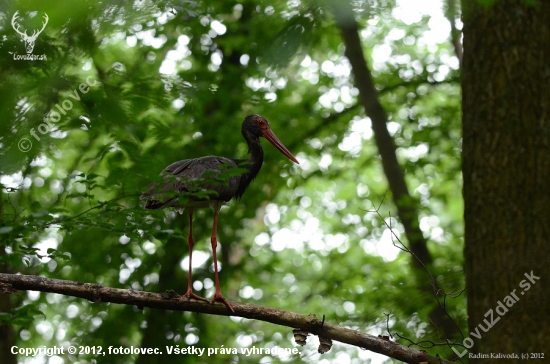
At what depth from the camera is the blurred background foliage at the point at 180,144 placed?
2.51 metres

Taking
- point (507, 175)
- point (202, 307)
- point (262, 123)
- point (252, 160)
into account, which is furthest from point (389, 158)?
point (202, 307)

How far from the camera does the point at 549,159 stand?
13.8 ft

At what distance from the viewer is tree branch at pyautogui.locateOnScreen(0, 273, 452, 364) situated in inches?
153

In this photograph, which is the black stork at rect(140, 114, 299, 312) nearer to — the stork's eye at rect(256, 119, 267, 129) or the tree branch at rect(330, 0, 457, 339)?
the stork's eye at rect(256, 119, 267, 129)

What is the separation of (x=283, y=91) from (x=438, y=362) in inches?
252

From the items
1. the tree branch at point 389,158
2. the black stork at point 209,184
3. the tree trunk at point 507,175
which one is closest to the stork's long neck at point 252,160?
the black stork at point 209,184

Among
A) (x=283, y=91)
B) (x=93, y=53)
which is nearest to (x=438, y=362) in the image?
(x=93, y=53)

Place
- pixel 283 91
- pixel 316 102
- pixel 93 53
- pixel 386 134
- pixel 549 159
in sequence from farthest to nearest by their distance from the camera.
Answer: pixel 316 102 < pixel 283 91 < pixel 386 134 < pixel 549 159 < pixel 93 53

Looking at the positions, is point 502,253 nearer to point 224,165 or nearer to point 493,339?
point 493,339

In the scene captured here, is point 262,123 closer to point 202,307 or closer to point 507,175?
point 202,307

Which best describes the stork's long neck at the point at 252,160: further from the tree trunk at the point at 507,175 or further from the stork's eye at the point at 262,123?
the tree trunk at the point at 507,175

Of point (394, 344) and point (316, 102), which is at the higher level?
point (316, 102)

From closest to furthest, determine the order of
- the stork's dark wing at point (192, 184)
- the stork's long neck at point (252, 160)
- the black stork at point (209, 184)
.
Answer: the stork's dark wing at point (192, 184) → the black stork at point (209, 184) → the stork's long neck at point (252, 160)

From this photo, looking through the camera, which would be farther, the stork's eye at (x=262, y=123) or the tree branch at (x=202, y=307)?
the stork's eye at (x=262, y=123)
